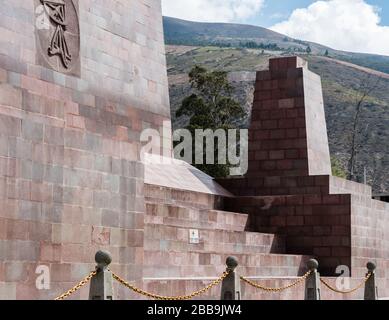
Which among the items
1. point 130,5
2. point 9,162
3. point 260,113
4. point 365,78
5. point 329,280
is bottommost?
point 329,280

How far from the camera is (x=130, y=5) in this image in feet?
58.8

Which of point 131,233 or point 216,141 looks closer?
point 131,233

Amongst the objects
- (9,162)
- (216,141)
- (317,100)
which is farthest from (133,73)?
(216,141)

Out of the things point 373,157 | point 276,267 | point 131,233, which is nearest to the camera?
point 131,233

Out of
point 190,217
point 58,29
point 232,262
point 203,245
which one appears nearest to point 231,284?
point 232,262

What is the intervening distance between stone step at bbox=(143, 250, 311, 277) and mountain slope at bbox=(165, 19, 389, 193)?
40.8 meters

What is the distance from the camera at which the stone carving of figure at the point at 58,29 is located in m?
14.1

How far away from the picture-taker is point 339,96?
9844 cm

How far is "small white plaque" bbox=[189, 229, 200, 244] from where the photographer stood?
14.9 metres

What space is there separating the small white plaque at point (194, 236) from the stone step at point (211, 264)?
1.94ft

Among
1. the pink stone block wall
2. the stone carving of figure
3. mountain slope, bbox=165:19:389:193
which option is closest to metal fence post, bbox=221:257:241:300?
the pink stone block wall

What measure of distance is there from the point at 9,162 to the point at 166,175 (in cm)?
808

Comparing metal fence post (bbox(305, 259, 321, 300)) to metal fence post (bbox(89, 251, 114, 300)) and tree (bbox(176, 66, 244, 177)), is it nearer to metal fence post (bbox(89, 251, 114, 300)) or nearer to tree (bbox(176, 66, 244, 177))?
metal fence post (bbox(89, 251, 114, 300))
